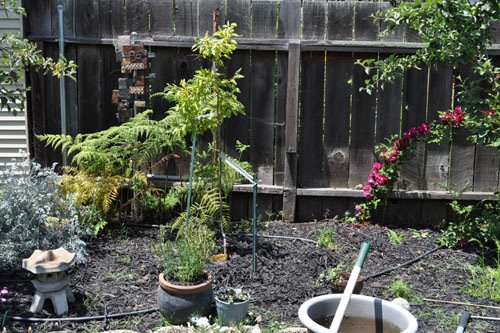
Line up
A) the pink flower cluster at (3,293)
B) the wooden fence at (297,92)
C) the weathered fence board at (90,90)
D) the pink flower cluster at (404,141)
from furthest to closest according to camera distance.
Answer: the weathered fence board at (90,90) < the wooden fence at (297,92) < the pink flower cluster at (404,141) < the pink flower cluster at (3,293)

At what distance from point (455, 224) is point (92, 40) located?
3.86 meters

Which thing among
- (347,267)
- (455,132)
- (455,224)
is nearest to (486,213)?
(455,224)

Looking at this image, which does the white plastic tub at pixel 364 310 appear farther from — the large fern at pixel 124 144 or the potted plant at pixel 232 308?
the large fern at pixel 124 144

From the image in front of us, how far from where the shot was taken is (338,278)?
440cm

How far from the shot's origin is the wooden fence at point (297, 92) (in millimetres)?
5789

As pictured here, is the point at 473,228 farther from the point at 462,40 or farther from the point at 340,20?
the point at 340,20

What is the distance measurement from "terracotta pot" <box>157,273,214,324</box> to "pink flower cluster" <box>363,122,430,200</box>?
2.38 metres

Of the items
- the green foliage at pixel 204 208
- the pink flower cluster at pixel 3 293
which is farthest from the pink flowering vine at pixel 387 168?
the pink flower cluster at pixel 3 293

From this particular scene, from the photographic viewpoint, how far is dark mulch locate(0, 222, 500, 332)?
410 cm

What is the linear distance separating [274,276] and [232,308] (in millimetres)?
855

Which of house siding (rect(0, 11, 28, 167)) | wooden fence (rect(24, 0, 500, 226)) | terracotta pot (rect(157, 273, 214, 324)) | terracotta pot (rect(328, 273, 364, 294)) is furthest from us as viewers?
house siding (rect(0, 11, 28, 167))

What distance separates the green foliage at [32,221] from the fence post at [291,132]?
1.96 meters

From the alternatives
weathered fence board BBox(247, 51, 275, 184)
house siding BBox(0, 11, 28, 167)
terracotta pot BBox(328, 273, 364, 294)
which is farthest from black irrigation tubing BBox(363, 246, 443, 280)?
house siding BBox(0, 11, 28, 167)

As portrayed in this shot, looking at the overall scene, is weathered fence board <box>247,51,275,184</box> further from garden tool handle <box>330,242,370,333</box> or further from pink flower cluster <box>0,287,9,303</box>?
garden tool handle <box>330,242,370,333</box>
